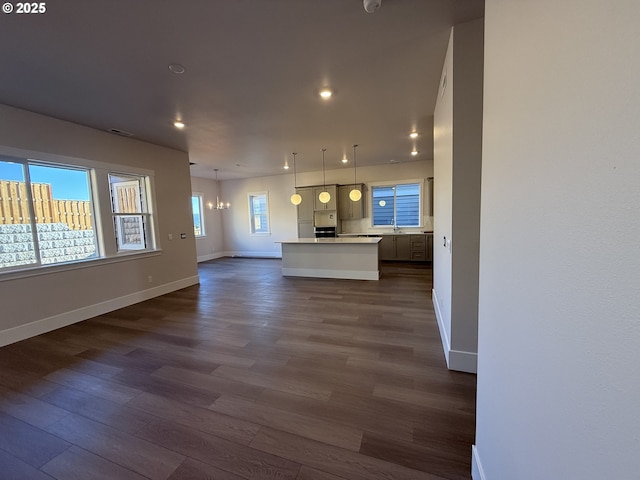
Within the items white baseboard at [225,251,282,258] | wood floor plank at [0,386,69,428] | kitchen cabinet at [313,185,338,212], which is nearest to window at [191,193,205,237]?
white baseboard at [225,251,282,258]

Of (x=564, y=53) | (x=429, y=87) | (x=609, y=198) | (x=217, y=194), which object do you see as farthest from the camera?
(x=217, y=194)

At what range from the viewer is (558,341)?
671 mm

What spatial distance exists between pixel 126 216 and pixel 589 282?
5.61 metres

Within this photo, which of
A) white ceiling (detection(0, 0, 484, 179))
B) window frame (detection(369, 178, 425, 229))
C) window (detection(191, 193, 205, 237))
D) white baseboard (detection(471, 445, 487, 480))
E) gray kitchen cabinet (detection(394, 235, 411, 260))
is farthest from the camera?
window (detection(191, 193, 205, 237))

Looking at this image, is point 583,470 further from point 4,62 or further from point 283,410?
point 4,62

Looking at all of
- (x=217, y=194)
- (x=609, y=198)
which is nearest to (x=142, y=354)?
(x=609, y=198)

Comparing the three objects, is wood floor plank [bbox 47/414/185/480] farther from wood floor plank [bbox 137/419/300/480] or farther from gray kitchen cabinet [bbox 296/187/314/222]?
gray kitchen cabinet [bbox 296/187/314/222]

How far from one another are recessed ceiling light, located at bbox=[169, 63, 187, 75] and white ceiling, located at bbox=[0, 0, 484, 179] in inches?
1.9

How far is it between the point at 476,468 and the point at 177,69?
12.0 feet

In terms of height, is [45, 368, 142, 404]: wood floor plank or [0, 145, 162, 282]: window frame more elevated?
[0, 145, 162, 282]: window frame

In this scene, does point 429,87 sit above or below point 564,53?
above

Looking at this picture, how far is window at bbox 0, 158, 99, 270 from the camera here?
3.24 metres

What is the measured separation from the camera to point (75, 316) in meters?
3.80

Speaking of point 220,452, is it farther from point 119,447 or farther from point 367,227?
point 367,227
